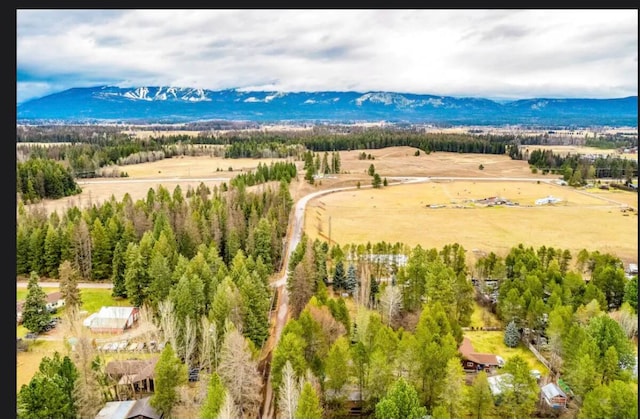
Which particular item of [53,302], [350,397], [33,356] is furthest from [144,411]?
[53,302]

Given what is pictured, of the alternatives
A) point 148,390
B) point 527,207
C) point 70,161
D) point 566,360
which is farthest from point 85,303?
point 70,161

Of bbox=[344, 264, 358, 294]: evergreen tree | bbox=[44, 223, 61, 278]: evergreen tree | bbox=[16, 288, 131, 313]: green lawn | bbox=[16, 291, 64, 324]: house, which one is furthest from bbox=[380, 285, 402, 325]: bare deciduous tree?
bbox=[44, 223, 61, 278]: evergreen tree

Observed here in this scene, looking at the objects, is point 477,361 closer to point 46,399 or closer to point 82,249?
point 46,399

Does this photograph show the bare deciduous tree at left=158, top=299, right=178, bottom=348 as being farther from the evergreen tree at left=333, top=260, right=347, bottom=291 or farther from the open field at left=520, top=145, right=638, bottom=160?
the open field at left=520, top=145, right=638, bottom=160

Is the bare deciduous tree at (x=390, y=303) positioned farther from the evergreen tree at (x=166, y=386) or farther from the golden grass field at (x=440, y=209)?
the golden grass field at (x=440, y=209)

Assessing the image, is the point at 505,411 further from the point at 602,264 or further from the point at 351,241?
the point at 351,241

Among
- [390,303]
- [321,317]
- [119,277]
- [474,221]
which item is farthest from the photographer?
[474,221]
